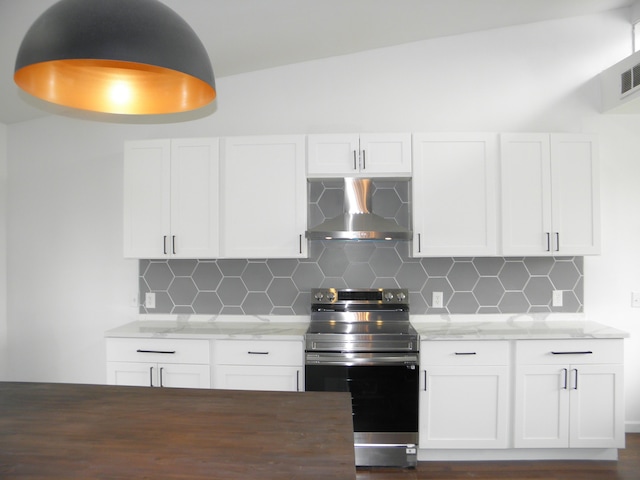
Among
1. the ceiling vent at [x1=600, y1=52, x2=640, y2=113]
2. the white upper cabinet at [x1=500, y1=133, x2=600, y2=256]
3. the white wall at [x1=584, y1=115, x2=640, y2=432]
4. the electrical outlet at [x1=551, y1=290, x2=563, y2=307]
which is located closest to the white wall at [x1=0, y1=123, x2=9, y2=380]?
the white upper cabinet at [x1=500, y1=133, x2=600, y2=256]

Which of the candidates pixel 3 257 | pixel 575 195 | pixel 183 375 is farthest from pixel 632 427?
pixel 3 257

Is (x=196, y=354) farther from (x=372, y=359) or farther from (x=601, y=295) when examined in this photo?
(x=601, y=295)

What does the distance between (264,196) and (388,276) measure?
1.15 meters

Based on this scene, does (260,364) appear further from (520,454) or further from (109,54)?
(109,54)

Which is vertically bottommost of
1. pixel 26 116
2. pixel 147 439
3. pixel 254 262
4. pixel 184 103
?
pixel 147 439

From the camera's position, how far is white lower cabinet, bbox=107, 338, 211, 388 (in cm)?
288

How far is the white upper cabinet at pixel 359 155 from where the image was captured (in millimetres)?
3031

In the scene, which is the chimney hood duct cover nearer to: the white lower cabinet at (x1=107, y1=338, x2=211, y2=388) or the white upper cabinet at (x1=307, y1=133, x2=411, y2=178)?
the white upper cabinet at (x1=307, y1=133, x2=411, y2=178)

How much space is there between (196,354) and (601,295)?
121 inches

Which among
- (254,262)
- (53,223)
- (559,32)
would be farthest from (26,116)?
(559,32)

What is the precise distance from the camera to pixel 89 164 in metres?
3.59

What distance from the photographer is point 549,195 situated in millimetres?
2990

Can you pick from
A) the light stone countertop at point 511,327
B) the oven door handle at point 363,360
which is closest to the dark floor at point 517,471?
the oven door handle at point 363,360

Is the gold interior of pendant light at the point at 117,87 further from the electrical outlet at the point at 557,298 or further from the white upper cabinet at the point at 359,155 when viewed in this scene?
the electrical outlet at the point at 557,298
